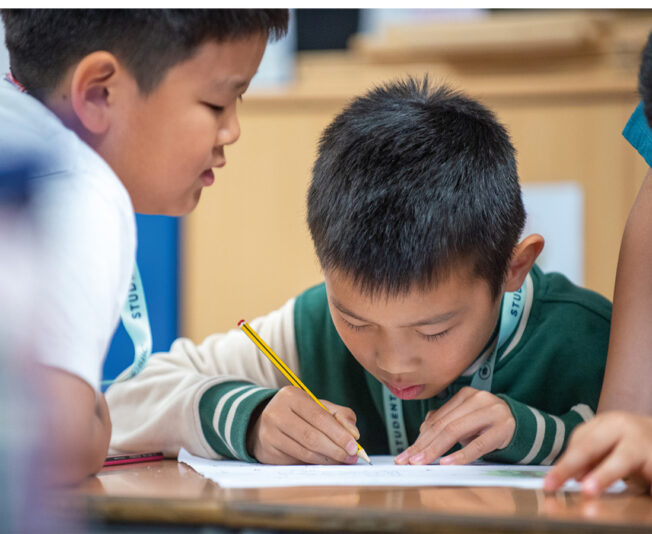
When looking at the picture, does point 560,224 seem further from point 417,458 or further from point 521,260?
point 417,458

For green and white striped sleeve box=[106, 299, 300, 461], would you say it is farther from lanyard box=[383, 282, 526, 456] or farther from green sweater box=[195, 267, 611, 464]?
lanyard box=[383, 282, 526, 456]

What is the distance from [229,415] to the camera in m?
0.77

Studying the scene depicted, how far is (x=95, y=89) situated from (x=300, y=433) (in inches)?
12.7

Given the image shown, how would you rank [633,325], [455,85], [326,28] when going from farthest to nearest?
[326,28], [455,85], [633,325]

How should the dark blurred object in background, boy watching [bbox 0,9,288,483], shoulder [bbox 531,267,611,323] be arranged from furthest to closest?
the dark blurred object in background → shoulder [bbox 531,267,611,323] → boy watching [bbox 0,9,288,483]

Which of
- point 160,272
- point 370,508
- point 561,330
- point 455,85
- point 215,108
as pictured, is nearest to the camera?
point 370,508

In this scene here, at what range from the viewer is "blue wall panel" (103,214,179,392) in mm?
1779

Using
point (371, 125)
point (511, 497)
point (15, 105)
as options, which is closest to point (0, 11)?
point (15, 105)

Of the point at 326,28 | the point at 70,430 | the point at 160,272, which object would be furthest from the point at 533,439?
the point at 326,28

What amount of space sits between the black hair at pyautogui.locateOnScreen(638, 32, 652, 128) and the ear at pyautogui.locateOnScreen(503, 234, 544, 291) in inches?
8.5

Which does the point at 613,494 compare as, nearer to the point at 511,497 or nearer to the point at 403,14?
the point at 511,497

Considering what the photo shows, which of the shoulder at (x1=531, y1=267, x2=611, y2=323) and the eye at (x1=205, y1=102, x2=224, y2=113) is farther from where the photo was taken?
the shoulder at (x1=531, y1=267, x2=611, y2=323)

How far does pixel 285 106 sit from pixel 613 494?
1.53 m

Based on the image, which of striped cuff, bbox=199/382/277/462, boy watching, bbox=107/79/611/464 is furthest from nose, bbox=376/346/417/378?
striped cuff, bbox=199/382/277/462
